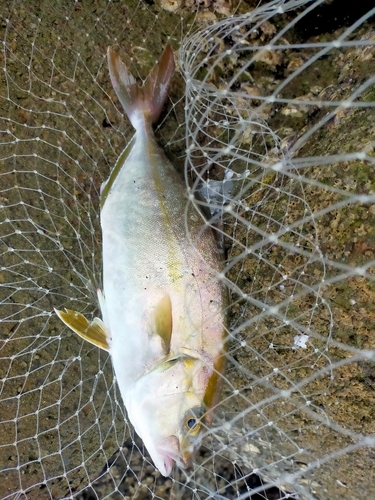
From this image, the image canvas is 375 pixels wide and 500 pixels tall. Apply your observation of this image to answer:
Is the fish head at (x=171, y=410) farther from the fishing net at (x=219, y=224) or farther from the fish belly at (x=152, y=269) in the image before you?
the fishing net at (x=219, y=224)

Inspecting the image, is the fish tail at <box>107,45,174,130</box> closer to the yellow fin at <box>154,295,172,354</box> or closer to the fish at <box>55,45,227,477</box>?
the fish at <box>55,45,227,477</box>

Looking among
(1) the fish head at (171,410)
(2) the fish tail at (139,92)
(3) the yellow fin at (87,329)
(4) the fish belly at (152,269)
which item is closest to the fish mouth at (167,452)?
(1) the fish head at (171,410)

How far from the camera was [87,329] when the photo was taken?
6.42 ft

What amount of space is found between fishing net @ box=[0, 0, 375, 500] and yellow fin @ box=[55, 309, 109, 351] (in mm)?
302

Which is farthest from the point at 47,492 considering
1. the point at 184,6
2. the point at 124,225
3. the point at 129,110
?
the point at 184,6

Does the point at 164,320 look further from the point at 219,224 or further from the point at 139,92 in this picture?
the point at 139,92

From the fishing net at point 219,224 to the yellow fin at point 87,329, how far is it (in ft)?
0.99

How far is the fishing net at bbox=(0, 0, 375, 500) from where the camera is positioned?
189 centimetres

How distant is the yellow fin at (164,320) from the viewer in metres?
1.76

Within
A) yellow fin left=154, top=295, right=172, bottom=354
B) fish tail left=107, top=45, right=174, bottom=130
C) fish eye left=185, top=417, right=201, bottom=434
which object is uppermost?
fish tail left=107, top=45, right=174, bottom=130

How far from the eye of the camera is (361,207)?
5.78 ft

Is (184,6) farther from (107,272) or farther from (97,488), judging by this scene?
(97,488)

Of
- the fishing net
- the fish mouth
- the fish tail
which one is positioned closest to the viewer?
the fish mouth

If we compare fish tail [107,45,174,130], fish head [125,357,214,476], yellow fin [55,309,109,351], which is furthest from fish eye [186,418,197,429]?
fish tail [107,45,174,130]
